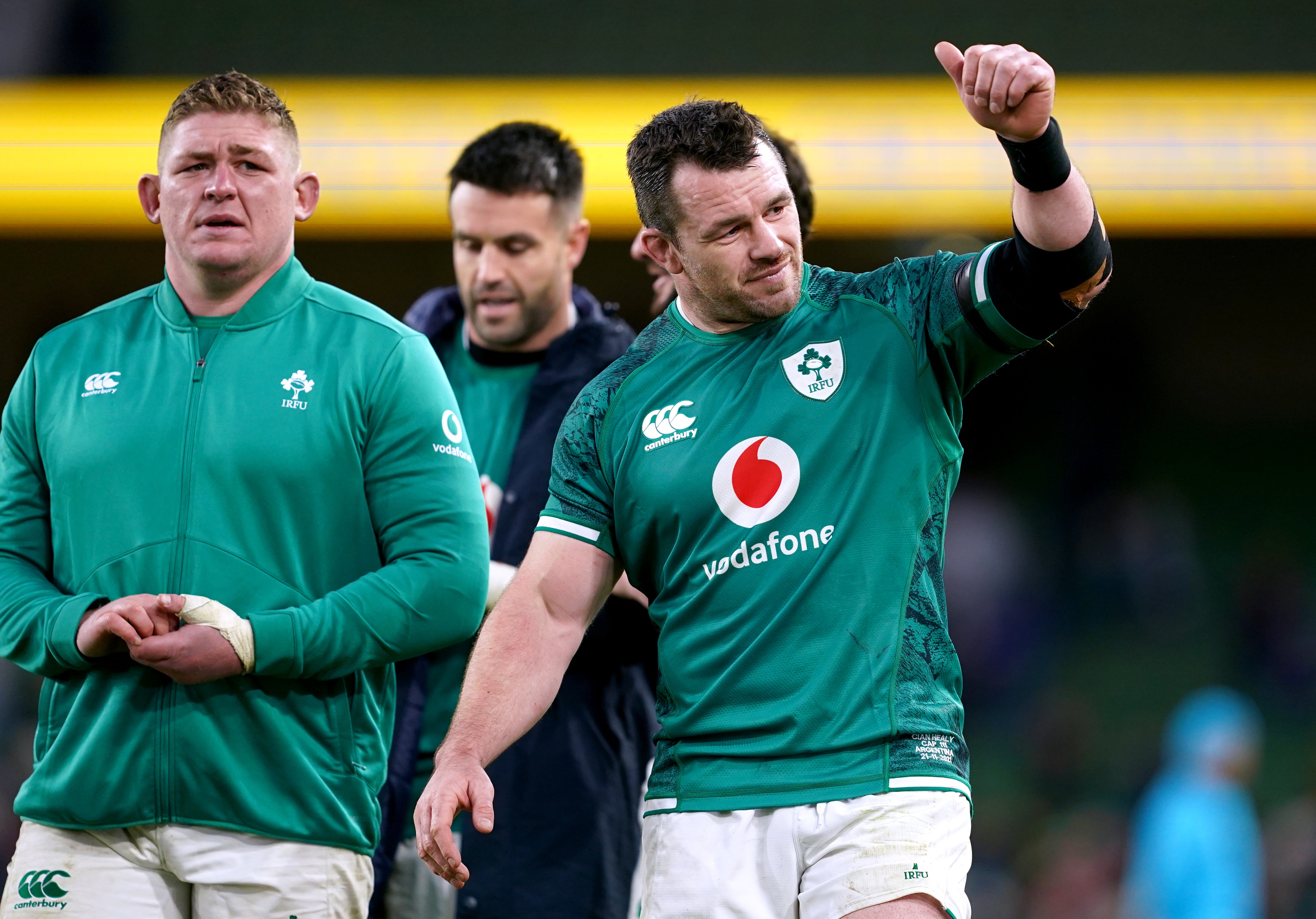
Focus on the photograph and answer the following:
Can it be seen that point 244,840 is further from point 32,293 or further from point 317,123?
point 32,293

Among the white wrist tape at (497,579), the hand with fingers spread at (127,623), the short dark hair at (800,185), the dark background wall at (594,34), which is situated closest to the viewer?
the hand with fingers spread at (127,623)

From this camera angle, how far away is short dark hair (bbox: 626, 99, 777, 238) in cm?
298

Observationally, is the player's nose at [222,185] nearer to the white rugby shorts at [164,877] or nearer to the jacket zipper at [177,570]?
the jacket zipper at [177,570]

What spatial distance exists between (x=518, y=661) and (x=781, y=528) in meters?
0.56

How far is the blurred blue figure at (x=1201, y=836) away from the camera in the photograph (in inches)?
346

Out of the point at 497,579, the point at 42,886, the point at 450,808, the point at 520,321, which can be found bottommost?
the point at 42,886

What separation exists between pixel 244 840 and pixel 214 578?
1.66ft

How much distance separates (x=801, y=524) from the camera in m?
2.84

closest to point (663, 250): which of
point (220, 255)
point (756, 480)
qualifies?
point (756, 480)

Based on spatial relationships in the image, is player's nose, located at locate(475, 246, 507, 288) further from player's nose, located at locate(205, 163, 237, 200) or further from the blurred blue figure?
the blurred blue figure

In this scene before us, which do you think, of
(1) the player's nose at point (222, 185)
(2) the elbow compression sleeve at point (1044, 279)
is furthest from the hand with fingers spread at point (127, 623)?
(2) the elbow compression sleeve at point (1044, 279)

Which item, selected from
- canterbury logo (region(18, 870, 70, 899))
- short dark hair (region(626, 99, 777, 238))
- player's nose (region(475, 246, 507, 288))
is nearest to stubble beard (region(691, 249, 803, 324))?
short dark hair (region(626, 99, 777, 238))

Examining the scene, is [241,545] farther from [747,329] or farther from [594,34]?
[594,34]

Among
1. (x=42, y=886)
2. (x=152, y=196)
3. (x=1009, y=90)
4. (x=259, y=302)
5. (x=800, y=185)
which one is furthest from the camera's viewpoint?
(x=800, y=185)
